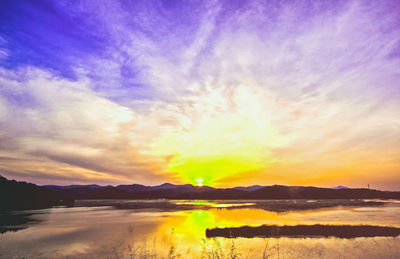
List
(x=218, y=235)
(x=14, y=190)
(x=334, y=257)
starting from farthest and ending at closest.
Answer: (x=14, y=190)
(x=218, y=235)
(x=334, y=257)

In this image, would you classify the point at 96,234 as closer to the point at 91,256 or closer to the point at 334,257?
the point at 91,256

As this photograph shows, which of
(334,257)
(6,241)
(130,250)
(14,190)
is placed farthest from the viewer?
(14,190)

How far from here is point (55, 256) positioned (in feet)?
75.5

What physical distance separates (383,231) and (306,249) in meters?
16.8

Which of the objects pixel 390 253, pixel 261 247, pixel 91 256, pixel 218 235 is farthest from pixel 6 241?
pixel 390 253

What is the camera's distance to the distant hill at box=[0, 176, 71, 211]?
95363 mm

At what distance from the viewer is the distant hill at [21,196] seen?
313ft

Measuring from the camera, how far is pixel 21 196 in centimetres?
10350

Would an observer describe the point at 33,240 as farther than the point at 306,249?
Yes

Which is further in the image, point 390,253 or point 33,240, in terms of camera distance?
point 33,240

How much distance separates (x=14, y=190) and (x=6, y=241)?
92.9 metres

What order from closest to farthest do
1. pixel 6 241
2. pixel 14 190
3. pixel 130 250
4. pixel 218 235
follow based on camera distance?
1. pixel 130 250
2. pixel 6 241
3. pixel 218 235
4. pixel 14 190

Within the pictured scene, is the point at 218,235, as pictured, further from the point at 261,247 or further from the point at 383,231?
the point at 383,231

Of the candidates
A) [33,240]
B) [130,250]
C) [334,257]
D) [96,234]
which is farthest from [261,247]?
[33,240]
